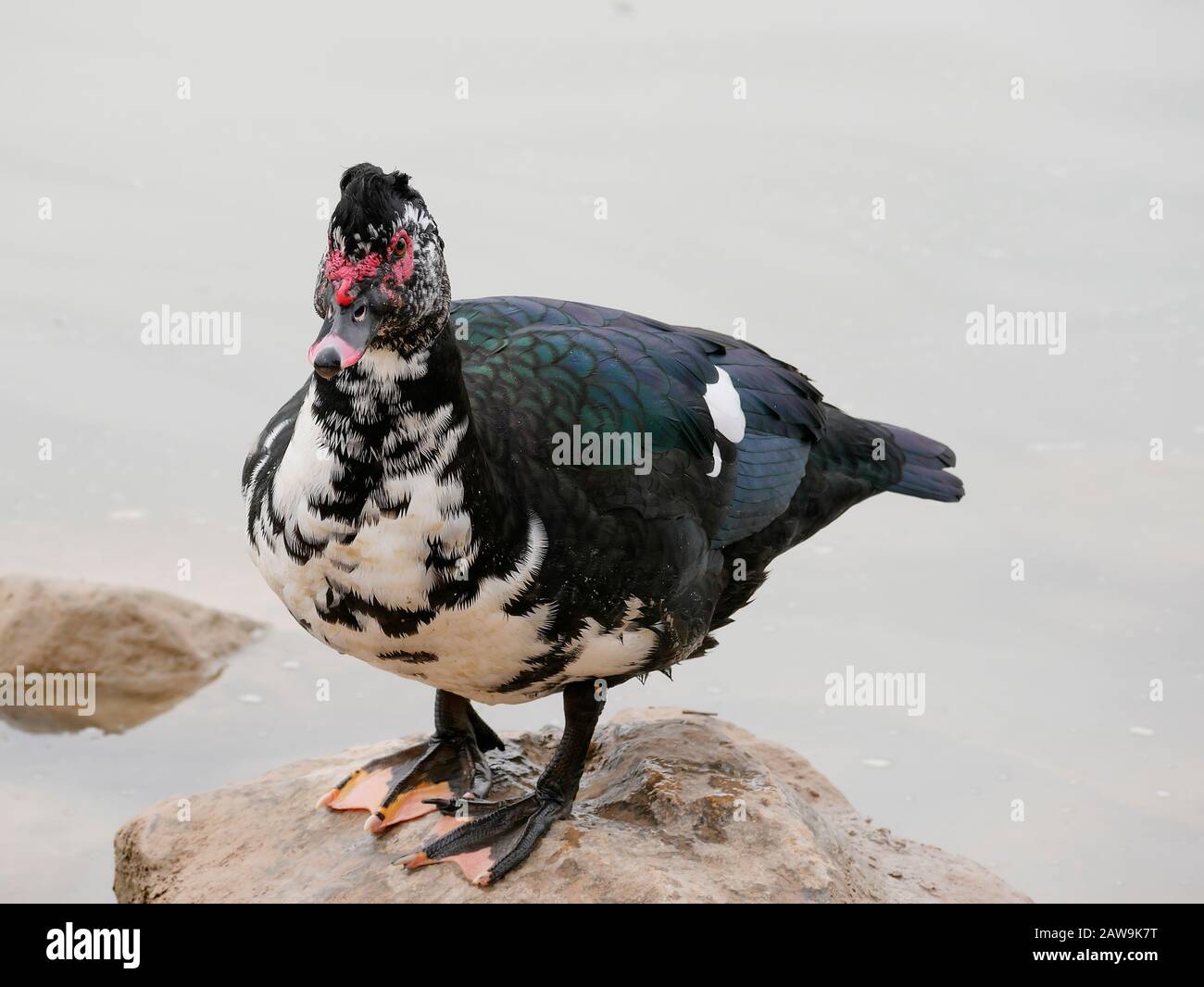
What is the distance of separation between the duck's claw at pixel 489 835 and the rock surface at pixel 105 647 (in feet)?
7.15

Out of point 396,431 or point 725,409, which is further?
point 725,409

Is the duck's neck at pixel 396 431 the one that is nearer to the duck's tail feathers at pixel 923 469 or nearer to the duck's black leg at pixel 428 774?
the duck's black leg at pixel 428 774

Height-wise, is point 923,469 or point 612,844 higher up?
point 923,469

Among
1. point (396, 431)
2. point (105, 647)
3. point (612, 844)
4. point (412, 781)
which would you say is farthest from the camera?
point (105, 647)

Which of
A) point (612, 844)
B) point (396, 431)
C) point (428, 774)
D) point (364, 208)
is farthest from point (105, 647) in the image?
point (364, 208)

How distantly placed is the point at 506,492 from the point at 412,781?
47.3 inches

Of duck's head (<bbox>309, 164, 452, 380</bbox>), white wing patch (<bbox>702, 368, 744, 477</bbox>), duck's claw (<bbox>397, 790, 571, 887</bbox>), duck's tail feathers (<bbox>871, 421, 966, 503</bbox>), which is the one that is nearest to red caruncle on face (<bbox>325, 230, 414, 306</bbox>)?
duck's head (<bbox>309, 164, 452, 380</bbox>)

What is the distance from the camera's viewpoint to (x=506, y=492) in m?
4.43

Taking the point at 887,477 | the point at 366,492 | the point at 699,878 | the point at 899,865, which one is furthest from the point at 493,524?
the point at 899,865

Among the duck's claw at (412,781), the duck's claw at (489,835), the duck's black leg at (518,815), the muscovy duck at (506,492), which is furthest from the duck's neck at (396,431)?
the duck's claw at (412,781)

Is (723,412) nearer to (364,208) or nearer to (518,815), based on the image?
(518,815)

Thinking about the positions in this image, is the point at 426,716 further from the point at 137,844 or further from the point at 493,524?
the point at 493,524

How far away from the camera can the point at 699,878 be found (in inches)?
183

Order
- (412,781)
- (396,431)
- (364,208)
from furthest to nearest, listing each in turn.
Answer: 1. (412,781)
2. (396,431)
3. (364,208)
